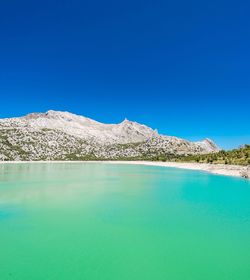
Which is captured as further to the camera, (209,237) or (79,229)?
(79,229)

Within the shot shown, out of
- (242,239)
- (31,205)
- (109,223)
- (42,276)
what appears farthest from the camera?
(31,205)

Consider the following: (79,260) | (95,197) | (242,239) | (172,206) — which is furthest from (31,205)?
(242,239)

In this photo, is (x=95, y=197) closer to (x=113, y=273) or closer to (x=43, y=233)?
(x=43, y=233)

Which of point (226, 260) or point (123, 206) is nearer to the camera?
point (226, 260)

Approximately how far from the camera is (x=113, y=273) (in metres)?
15.8

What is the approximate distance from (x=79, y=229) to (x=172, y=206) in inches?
582

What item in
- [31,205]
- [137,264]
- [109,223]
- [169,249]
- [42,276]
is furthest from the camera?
[31,205]

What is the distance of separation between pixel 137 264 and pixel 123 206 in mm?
17517

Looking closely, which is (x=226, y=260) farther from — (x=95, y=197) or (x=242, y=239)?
(x=95, y=197)

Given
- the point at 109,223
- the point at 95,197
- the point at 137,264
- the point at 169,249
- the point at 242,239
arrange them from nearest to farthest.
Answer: the point at 137,264
the point at 169,249
the point at 242,239
the point at 109,223
the point at 95,197

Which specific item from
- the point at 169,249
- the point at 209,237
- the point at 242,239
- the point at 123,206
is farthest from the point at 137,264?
the point at 123,206

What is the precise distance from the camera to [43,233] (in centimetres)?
2277

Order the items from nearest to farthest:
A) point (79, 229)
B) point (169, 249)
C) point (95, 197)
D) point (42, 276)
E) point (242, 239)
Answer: point (42, 276) → point (169, 249) → point (242, 239) → point (79, 229) → point (95, 197)

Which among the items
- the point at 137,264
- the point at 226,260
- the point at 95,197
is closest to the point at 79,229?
the point at 137,264
